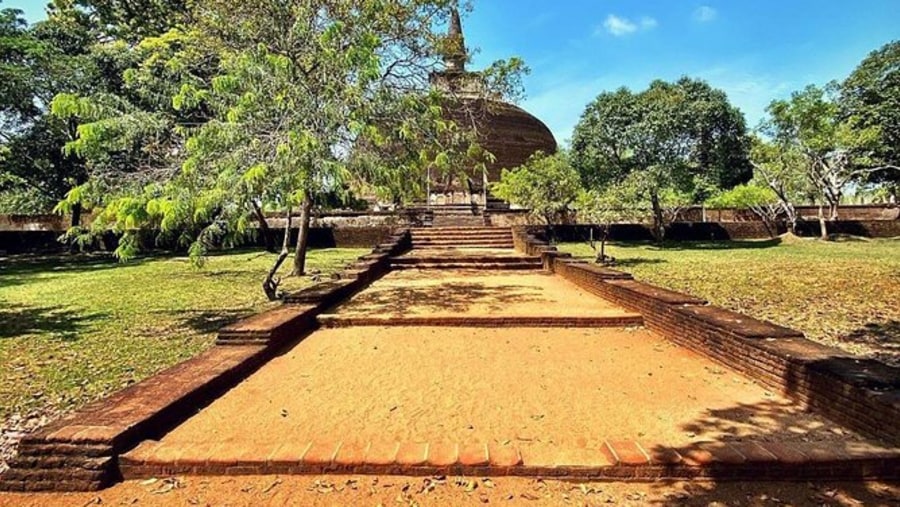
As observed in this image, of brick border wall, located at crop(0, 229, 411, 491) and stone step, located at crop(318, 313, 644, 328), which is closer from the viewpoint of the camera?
brick border wall, located at crop(0, 229, 411, 491)

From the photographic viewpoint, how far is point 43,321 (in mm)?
7355

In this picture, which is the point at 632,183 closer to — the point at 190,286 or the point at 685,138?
the point at 190,286

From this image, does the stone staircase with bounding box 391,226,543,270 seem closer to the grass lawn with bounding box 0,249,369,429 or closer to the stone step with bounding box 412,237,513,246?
the stone step with bounding box 412,237,513,246

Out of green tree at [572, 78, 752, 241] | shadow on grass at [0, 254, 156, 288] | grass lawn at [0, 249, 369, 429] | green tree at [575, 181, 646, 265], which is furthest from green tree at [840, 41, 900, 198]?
shadow on grass at [0, 254, 156, 288]

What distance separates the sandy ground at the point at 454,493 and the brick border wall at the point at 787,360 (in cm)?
54

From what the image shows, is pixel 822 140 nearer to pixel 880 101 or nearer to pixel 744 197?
pixel 880 101

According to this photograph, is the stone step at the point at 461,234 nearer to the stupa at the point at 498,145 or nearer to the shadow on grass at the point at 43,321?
the stupa at the point at 498,145

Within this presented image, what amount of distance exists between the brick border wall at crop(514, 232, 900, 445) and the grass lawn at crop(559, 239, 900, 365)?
1.29 m

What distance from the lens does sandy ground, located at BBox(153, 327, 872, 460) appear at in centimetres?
337

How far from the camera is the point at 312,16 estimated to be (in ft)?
27.2

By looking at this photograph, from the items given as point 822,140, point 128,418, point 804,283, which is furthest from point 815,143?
point 128,418

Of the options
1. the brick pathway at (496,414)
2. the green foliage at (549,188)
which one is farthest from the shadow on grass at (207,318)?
the green foliage at (549,188)

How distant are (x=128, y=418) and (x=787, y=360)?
440 cm

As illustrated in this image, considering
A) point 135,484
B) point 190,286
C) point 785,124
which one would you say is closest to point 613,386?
point 135,484
